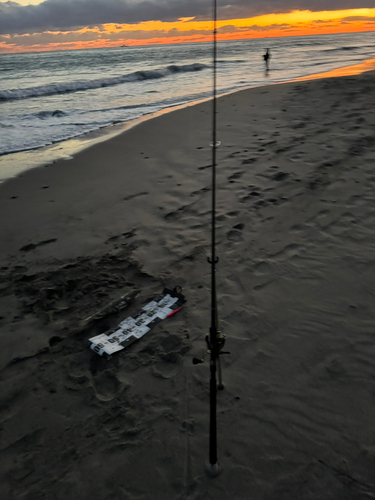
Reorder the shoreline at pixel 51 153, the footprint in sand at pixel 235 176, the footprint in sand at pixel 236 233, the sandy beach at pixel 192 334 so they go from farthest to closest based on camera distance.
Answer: the shoreline at pixel 51 153, the footprint in sand at pixel 235 176, the footprint in sand at pixel 236 233, the sandy beach at pixel 192 334

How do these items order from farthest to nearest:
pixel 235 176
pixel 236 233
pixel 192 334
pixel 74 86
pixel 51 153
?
pixel 74 86
pixel 51 153
pixel 235 176
pixel 236 233
pixel 192 334

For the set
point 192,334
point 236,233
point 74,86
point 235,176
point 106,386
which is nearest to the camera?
point 106,386

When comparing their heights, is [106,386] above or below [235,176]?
below

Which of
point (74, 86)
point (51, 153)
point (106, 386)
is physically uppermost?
point (74, 86)

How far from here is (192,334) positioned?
270 centimetres

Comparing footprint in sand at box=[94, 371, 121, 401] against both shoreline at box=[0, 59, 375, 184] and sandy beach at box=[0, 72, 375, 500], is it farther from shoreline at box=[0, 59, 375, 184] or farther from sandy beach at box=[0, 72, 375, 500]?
shoreline at box=[0, 59, 375, 184]

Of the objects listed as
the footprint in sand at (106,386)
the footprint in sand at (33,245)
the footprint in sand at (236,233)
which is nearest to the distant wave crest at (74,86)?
the footprint in sand at (33,245)

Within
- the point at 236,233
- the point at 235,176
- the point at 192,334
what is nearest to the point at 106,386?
the point at 192,334

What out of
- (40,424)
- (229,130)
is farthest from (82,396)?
(229,130)

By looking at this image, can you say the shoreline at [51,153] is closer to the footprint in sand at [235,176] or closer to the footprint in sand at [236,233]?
the footprint in sand at [235,176]

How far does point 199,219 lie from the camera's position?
4.25 meters

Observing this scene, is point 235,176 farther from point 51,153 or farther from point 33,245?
point 51,153

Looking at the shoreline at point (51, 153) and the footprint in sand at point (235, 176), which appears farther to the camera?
the shoreline at point (51, 153)

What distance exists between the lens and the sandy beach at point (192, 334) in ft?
6.17
